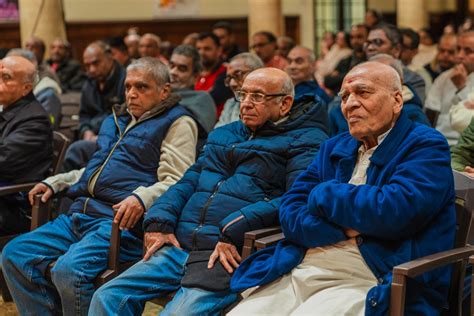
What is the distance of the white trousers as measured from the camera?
9.89 feet

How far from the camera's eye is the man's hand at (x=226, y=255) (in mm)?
3493

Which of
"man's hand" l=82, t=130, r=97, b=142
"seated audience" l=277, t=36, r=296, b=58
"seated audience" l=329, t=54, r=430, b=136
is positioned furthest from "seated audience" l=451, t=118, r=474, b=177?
"seated audience" l=277, t=36, r=296, b=58

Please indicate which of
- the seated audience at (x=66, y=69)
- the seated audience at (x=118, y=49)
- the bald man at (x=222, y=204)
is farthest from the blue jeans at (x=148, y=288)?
the seated audience at (x=66, y=69)

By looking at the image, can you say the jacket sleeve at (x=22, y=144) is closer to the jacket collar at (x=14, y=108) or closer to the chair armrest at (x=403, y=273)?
the jacket collar at (x=14, y=108)

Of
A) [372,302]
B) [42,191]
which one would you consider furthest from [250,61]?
[372,302]

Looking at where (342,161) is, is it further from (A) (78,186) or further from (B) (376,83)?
(A) (78,186)

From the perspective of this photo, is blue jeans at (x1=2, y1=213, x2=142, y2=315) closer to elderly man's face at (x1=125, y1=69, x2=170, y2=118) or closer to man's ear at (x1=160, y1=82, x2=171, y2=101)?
elderly man's face at (x1=125, y1=69, x2=170, y2=118)

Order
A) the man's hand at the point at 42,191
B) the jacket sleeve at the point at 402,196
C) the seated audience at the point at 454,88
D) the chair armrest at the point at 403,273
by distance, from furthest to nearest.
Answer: the seated audience at the point at 454,88
the man's hand at the point at 42,191
the jacket sleeve at the point at 402,196
the chair armrest at the point at 403,273

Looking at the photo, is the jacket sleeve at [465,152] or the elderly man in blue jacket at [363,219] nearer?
the elderly man in blue jacket at [363,219]

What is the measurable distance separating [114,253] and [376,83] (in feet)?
4.89

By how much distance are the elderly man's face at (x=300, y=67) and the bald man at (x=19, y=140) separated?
6.66 feet

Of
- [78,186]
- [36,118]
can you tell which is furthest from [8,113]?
[78,186]

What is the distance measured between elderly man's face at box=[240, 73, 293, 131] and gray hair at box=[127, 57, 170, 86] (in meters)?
0.67

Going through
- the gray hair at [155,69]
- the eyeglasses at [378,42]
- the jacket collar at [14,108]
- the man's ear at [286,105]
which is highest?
the gray hair at [155,69]
